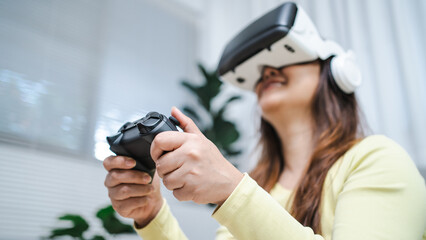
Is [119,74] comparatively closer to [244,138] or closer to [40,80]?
[40,80]

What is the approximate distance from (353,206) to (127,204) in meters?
0.43

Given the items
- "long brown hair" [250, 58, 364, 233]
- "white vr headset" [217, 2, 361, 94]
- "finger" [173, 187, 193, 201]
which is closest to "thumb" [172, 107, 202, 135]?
"finger" [173, 187, 193, 201]

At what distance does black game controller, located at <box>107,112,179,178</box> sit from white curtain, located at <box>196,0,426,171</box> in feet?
3.31

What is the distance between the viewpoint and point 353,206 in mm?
566

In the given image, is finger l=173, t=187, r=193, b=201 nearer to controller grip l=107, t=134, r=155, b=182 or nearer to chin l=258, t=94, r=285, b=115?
controller grip l=107, t=134, r=155, b=182

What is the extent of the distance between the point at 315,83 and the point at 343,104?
0.36ft

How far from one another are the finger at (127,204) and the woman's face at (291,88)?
468 millimetres

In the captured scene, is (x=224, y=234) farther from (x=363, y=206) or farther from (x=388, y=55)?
(x=388, y=55)

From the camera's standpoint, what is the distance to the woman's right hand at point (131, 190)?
0.62 m

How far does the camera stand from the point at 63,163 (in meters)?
1.57

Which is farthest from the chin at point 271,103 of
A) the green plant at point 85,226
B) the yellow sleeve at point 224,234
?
the green plant at point 85,226

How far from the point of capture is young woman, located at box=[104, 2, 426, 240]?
47 cm

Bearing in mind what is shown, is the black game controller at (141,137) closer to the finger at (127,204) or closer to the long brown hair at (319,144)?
the finger at (127,204)

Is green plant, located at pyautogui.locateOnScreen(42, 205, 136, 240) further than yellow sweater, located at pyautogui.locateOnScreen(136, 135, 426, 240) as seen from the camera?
Yes
